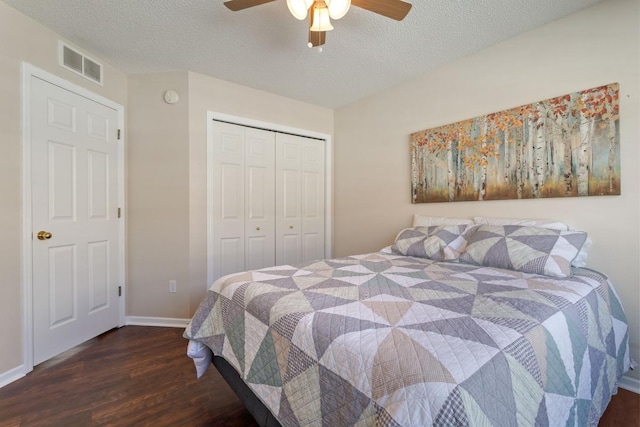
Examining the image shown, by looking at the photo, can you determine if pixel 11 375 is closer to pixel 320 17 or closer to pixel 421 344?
pixel 421 344

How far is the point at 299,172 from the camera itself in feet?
11.5

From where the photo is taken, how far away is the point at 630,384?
5.58 ft

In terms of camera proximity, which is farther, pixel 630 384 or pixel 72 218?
pixel 72 218

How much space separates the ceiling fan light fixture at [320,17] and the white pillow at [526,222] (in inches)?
69.7

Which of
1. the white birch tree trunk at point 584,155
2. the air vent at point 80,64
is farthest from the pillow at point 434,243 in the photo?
the air vent at point 80,64

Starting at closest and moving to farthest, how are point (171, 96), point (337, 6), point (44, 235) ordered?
point (337, 6) → point (44, 235) → point (171, 96)

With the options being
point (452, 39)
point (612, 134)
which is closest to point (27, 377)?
point (452, 39)

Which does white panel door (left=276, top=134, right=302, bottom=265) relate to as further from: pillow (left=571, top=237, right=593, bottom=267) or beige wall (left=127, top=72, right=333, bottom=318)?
pillow (left=571, top=237, right=593, bottom=267)

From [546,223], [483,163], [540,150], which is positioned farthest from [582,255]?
[483,163]

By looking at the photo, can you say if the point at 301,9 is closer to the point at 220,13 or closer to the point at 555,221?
the point at 220,13

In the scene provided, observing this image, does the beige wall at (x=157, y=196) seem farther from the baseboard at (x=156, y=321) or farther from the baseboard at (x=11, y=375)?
the baseboard at (x=11, y=375)

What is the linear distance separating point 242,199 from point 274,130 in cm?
88

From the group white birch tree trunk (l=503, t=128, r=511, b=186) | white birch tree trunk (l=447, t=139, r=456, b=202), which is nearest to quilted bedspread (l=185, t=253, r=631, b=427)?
white birch tree trunk (l=503, t=128, r=511, b=186)

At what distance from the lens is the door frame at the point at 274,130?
2.81 meters
